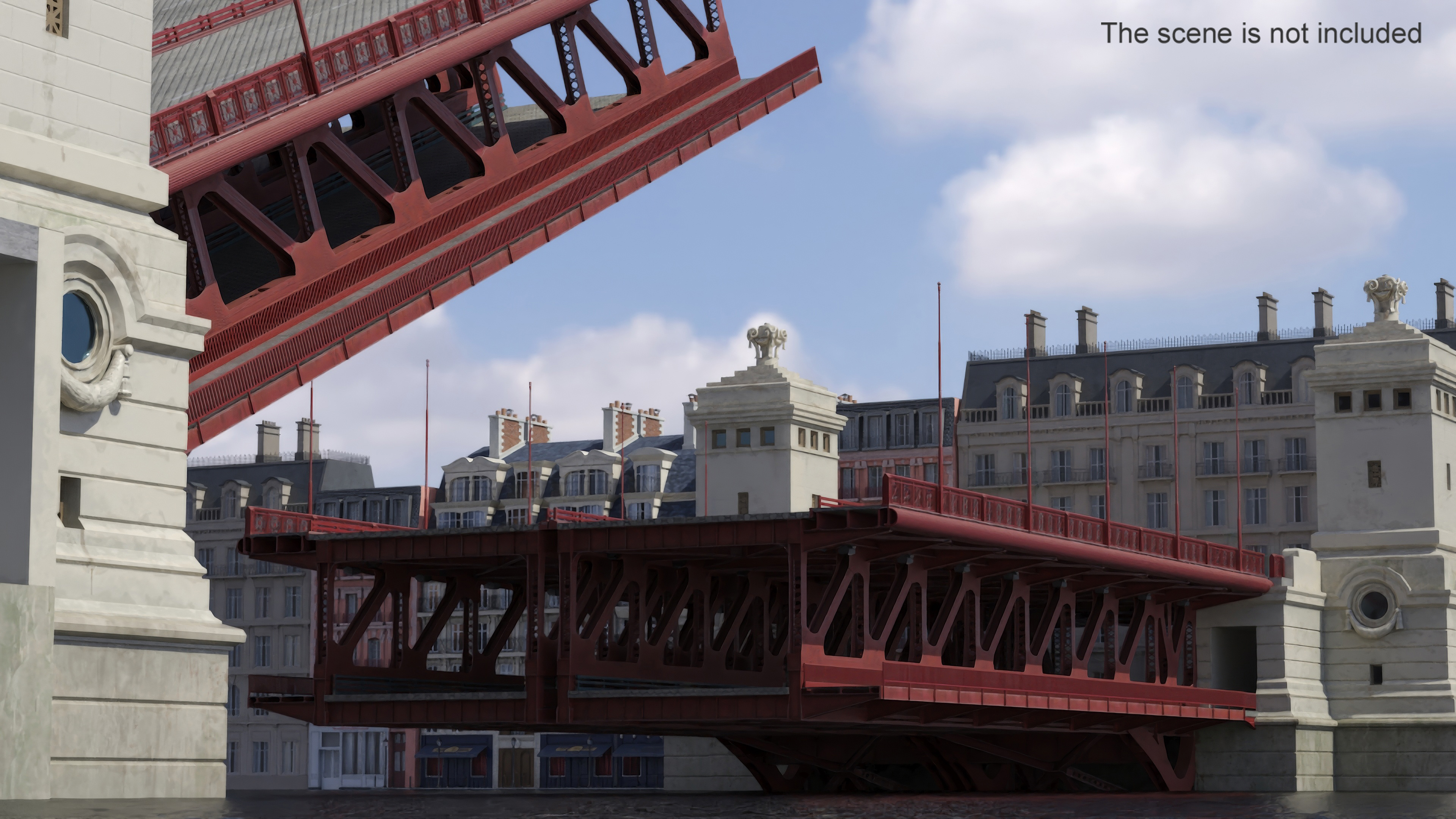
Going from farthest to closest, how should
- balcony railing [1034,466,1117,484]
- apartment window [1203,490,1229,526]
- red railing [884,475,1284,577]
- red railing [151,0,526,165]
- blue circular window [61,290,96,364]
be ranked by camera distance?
balcony railing [1034,466,1117,484] → apartment window [1203,490,1229,526] → red railing [884,475,1284,577] → red railing [151,0,526,165] → blue circular window [61,290,96,364]

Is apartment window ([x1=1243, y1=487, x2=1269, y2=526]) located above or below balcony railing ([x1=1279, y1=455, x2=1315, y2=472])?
below

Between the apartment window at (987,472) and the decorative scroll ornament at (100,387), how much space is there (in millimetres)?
69653

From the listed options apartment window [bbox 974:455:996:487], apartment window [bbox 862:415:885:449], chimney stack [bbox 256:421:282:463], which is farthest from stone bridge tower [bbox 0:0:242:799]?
chimney stack [bbox 256:421:282:463]

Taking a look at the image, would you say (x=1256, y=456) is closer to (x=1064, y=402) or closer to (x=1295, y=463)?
(x=1295, y=463)

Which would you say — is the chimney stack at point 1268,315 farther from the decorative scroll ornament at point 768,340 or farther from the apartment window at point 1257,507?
the decorative scroll ornament at point 768,340

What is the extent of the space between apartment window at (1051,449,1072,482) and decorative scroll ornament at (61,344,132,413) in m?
68.5

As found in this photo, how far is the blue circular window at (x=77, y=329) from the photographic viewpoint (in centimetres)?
2392

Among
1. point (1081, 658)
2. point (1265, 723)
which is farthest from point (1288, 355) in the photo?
point (1081, 658)

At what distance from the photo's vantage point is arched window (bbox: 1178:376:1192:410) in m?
88.7

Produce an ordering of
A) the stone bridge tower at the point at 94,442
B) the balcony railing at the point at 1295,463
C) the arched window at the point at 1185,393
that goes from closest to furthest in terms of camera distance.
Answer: the stone bridge tower at the point at 94,442
the balcony railing at the point at 1295,463
the arched window at the point at 1185,393

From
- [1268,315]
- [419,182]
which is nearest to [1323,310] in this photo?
[1268,315]

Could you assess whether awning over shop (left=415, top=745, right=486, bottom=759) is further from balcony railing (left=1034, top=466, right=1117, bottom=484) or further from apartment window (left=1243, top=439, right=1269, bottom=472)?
apartment window (left=1243, top=439, right=1269, bottom=472)

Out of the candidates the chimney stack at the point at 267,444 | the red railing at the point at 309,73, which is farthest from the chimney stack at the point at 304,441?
the red railing at the point at 309,73

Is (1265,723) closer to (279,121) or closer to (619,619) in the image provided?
(279,121)
